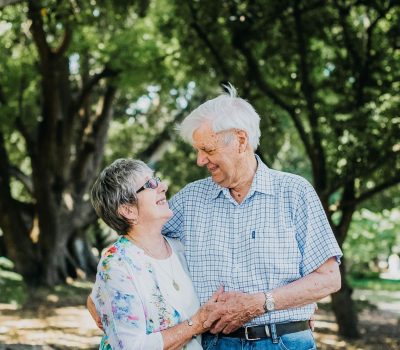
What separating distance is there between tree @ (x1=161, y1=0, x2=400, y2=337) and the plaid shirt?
5.67 metres

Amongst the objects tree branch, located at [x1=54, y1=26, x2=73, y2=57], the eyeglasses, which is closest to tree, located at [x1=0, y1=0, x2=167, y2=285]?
tree branch, located at [x1=54, y1=26, x2=73, y2=57]

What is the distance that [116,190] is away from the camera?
310 centimetres

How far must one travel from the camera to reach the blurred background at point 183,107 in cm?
944

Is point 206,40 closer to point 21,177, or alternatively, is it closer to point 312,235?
point 312,235

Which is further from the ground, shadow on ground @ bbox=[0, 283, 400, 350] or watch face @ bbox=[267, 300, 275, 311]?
watch face @ bbox=[267, 300, 275, 311]

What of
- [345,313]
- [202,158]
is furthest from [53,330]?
[202,158]

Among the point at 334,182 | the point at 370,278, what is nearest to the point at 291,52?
the point at 334,182

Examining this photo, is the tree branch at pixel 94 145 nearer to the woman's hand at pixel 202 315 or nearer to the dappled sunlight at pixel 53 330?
the dappled sunlight at pixel 53 330

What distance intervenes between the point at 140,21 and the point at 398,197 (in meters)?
8.02

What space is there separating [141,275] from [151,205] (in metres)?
0.35

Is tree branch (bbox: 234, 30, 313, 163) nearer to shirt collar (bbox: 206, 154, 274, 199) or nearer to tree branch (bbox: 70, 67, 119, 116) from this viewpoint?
tree branch (bbox: 70, 67, 119, 116)

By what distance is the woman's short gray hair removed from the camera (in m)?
3.11

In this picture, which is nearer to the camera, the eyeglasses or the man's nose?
the eyeglasses

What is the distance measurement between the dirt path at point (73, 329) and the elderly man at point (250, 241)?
4.32 m
